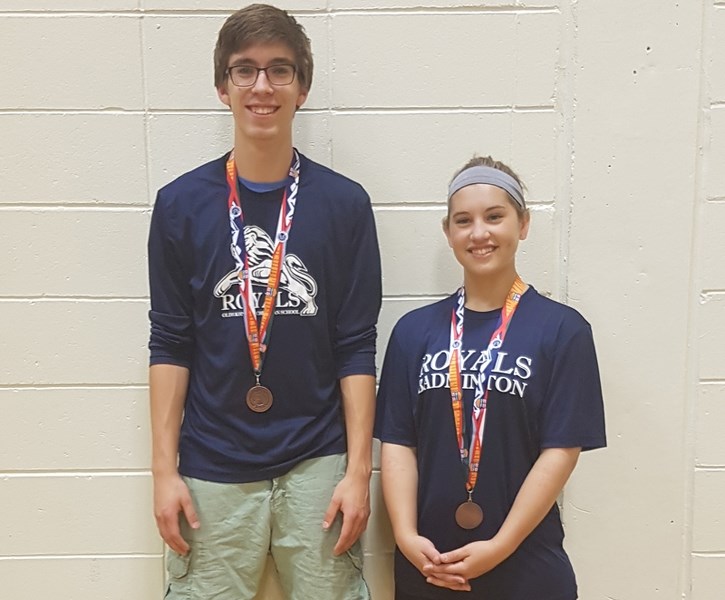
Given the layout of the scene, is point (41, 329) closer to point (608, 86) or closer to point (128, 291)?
point (128, 291)

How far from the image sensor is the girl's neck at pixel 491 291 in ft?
5.43

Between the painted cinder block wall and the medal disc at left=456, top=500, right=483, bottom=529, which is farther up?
the painted cinder block wall

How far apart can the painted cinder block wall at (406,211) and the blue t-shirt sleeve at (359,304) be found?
0.59ft

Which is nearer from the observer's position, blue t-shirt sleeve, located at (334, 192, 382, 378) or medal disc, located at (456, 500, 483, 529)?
medal disc, located at (456, 500, 483, 529)

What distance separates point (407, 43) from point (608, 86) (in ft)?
1.68

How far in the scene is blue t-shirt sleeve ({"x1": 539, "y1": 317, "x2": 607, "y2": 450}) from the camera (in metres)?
1.56

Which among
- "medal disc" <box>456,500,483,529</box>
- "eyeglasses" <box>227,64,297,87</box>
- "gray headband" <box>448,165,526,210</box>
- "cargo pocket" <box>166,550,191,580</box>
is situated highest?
"eyeglasses" <box>227,64,297,87</box>

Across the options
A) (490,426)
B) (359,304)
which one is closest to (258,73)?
(359,304)

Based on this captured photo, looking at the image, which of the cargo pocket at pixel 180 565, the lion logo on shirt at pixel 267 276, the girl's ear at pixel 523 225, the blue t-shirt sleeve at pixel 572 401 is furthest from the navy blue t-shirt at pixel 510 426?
the cargo pocket at pixel 180 565

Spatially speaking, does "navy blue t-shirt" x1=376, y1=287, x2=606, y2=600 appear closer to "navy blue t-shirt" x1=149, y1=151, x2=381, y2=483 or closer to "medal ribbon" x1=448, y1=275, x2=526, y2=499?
"medal ribbon" x1=448, y1=275, x2=526, y2=499

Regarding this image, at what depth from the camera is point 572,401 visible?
156 cm

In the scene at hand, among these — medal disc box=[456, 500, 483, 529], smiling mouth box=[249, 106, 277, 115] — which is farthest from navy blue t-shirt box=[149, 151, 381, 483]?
medal disc box=[456, 500, 483, 529]

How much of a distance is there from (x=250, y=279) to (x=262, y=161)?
0.27 meters

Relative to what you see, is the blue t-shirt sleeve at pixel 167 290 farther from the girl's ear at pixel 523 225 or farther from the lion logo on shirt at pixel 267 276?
the girl's ear at pixel 523 225
